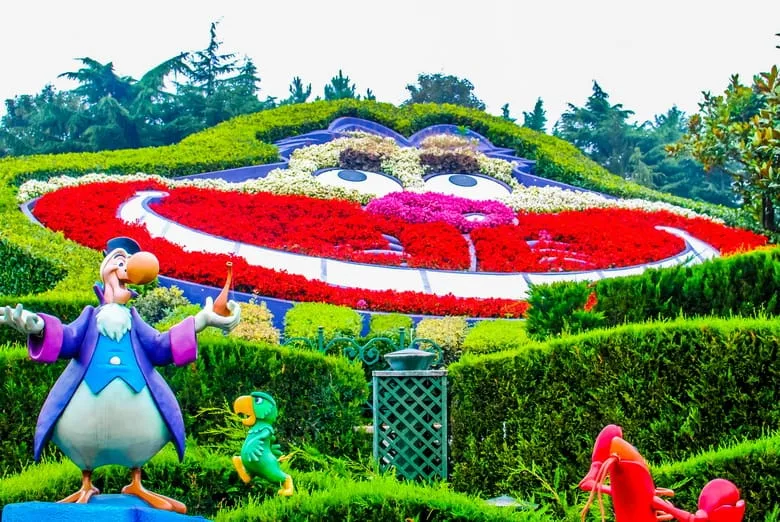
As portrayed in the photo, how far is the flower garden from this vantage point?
5.64 meters

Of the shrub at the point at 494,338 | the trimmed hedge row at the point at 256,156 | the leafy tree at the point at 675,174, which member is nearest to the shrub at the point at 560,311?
the shrub at the point at 494,338

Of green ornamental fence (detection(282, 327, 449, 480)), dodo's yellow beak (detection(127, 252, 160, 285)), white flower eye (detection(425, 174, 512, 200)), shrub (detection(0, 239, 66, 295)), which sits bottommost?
green ornamental fence (detection(282, 327, 449, 480))

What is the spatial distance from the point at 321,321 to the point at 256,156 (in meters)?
7.12

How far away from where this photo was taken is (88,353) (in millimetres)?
4352

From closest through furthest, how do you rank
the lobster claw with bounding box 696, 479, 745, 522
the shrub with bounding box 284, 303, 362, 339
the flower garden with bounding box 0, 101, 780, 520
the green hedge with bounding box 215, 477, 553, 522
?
the lobster claw with bounding box 696, 479, 745, 522 → the green hedge with bounding box 215, 477, 553, 522 → the flower garden with bounding box 0, 101, 780, 520 → the shrub with bounding box 284, 303, 362, 339

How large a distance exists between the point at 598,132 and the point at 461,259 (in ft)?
61.0

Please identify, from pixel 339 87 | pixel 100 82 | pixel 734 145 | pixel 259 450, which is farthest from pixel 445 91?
pixel 259 450

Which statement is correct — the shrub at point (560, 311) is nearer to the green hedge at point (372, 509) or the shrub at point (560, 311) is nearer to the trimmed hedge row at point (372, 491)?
the trimmed hedge row at point (372, 491)

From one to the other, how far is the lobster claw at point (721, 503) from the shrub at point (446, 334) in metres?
5.35

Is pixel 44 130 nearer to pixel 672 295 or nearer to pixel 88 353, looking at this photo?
pixel 672 295

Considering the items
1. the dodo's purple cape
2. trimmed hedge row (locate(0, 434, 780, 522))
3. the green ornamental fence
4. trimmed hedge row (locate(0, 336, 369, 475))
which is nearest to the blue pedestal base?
the dodo's purple cape

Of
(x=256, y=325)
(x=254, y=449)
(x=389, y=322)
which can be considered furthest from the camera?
(x=389, y=322)

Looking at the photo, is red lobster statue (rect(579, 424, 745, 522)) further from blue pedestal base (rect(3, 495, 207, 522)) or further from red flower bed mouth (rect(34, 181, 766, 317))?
red flower bed mouth (rect(34, 181, 766, 317))

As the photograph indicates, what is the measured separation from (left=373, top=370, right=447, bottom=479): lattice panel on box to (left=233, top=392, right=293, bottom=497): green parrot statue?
1.93 meters
